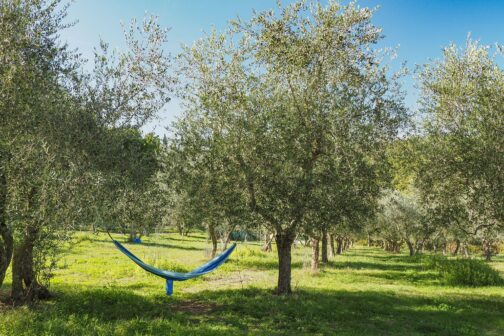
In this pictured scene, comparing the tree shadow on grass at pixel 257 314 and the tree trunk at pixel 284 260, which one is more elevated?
the tree trunk at pixel 284 260

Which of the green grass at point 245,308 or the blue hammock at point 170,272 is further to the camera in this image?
the blue hammock at point 170,272

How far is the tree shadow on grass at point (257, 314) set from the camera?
13039mm

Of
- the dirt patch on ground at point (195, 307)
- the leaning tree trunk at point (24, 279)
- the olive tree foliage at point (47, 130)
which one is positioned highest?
the olive tree foliage at point (47, 130)

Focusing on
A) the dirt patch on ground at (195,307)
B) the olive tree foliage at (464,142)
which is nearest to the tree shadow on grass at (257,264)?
the dirt patch on ground at (195,307)

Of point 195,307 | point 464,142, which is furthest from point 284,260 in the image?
point 464,142

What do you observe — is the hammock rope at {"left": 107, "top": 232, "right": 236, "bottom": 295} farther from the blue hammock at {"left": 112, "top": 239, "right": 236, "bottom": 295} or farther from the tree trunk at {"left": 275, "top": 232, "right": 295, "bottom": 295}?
the tree trunk at {"left": 275, "top": 232, "right": 295, "bottom": 295}

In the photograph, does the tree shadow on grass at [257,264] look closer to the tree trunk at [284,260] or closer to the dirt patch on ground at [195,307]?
the tree trunk at [284,260]

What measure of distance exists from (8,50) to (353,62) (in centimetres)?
1227

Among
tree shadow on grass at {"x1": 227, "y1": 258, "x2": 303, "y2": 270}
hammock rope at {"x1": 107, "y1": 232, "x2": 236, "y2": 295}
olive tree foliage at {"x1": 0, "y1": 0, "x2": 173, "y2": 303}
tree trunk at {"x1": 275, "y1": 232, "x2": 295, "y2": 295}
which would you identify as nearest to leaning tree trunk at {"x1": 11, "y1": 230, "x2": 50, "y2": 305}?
olive tree foliage at {"x1": 0, "y1": 0, "x2": 173, "y2": 303}

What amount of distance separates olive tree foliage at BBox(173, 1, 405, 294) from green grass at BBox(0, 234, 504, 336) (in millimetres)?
3763

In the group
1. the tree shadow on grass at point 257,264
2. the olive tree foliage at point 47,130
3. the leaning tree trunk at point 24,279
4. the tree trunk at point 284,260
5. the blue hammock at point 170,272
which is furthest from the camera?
the tree shadow on grass at point 257,264

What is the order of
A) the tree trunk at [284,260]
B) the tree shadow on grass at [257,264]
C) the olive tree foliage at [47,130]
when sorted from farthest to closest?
the tree shadow on grass at [257,264], the tree trunk at [284,260], the olive tree foliage at [47,130]

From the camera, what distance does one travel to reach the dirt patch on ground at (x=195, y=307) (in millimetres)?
16022

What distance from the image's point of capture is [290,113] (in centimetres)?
1681
